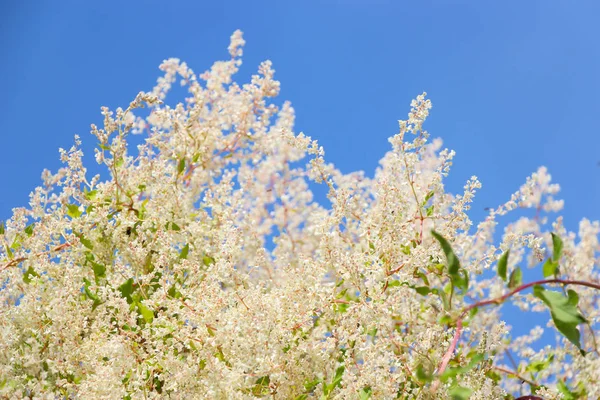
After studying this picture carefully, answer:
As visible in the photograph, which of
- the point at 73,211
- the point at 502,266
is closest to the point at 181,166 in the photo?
the point at 73,211

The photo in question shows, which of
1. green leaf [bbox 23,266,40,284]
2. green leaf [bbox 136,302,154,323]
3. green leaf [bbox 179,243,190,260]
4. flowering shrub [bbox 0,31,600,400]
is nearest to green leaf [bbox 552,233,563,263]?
flowering shrub [bbox 0,31,600,400]

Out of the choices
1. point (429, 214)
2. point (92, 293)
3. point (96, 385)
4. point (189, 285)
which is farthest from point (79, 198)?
point (429, 214)

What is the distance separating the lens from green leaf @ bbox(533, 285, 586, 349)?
97 centimetres

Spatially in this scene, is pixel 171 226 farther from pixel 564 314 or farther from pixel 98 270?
pixel 564 314

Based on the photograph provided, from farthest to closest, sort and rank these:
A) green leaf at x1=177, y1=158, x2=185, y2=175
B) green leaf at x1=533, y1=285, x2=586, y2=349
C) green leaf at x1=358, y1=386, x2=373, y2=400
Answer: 1. green leaf at x1=177, y1=158, x2=185, y2=175
2. green leaf at x1=358, y1=386, x2=373, y2=400
3. green leaf at x1=533, y1=285, x2=586, y2=349

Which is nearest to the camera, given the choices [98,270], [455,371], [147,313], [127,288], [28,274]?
[455,371]

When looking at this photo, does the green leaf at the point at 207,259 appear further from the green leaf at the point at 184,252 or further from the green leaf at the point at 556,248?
the green leaf at the point at 556,248

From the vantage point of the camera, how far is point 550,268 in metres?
1.06

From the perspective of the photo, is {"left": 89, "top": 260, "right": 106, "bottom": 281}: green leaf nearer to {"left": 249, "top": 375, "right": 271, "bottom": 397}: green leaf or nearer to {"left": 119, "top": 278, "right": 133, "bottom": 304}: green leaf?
{"left": 119, "top": 278, "right": 133, "bottom": 304}: green leaf

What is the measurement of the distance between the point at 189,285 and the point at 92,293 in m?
0.42

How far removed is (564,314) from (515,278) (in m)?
0.11

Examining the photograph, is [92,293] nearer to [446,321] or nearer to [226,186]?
[226,186]

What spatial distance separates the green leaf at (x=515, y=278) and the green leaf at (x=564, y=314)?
5 cm

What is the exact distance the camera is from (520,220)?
4.55 m
